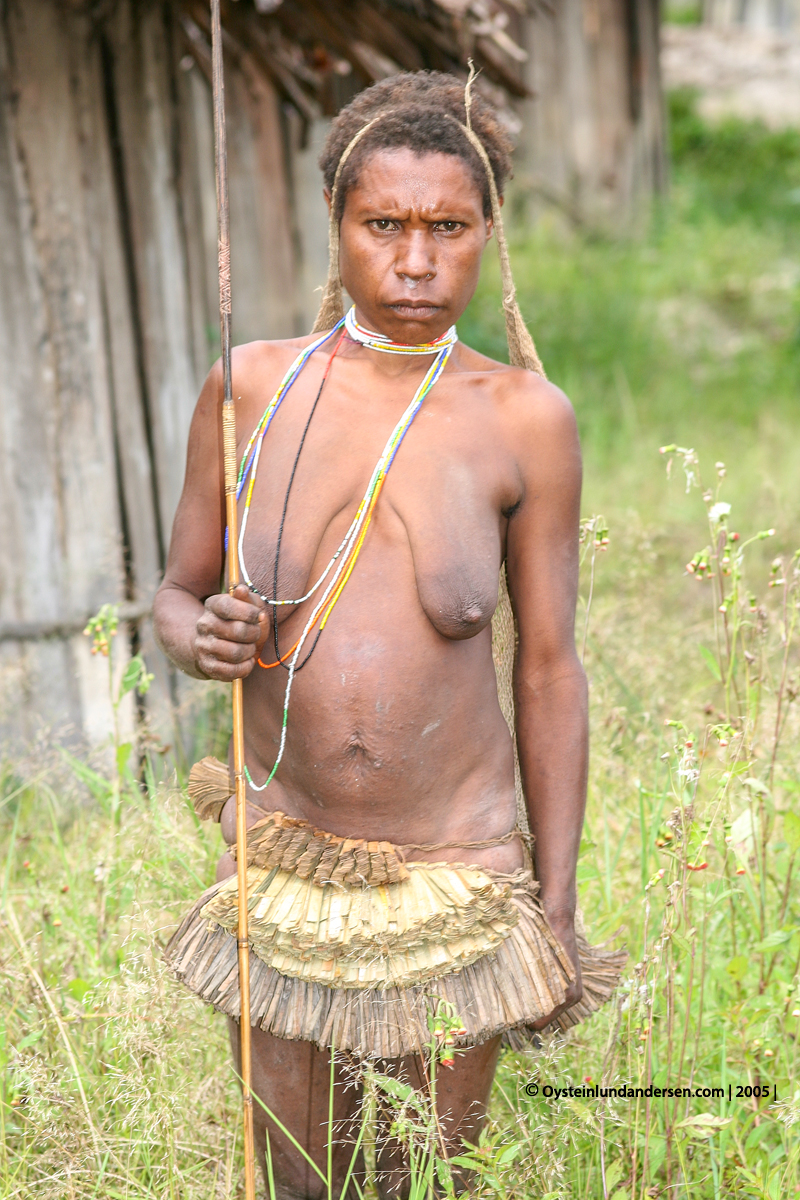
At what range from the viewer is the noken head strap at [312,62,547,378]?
2.15m

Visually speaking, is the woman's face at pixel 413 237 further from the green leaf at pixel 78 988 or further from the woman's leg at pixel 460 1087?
the green leaf at pixel 78 988

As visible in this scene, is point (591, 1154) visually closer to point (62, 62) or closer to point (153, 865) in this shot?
point (153, 865)

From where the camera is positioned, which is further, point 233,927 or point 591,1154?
point 591,1154

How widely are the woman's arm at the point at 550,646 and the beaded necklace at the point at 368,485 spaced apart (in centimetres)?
17

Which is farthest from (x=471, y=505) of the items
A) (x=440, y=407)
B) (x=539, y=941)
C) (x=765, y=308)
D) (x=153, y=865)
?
(x=765, y=308)

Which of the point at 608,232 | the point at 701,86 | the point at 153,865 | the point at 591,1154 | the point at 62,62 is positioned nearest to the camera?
the point at 591,1154

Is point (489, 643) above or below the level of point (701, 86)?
below

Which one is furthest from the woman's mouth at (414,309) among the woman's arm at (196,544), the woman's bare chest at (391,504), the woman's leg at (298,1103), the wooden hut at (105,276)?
the wooden hut at (105,276)

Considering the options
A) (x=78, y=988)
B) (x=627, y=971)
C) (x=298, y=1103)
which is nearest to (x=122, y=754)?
(x=78, y=988)

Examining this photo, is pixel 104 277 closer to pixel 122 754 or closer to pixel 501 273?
pixel 122 754

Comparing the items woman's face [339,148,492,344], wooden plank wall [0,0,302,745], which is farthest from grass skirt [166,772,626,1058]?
wooden plank wall [0,0,302,745]

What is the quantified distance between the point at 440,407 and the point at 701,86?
49.2 ft

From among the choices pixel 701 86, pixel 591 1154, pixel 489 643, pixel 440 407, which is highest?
pixel 701 86

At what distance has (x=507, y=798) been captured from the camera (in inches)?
87.0
